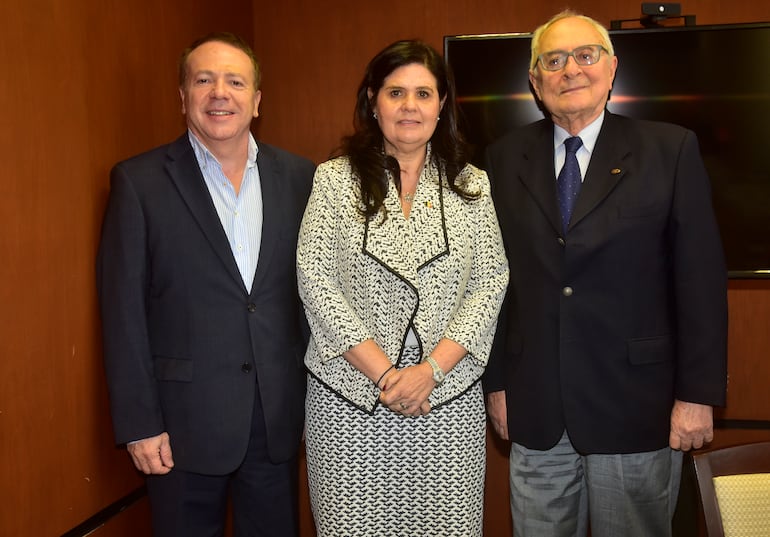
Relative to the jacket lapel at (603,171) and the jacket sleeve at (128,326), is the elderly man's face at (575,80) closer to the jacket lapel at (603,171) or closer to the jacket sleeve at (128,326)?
the jacket lapel at (603,171)

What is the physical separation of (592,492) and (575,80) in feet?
3.85

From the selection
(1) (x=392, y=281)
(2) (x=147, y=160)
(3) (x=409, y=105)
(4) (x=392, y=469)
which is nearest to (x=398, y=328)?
(1) (x=392, y=281)

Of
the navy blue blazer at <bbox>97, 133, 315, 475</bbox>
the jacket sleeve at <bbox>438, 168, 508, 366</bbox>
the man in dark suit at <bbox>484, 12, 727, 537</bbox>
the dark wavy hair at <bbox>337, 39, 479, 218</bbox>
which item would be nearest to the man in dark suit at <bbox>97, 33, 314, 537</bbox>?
the navy blue blazer at <bbox>97, 133, 315, 475</bbox>

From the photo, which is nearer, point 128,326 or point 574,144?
point 128,326

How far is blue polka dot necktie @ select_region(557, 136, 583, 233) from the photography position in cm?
218

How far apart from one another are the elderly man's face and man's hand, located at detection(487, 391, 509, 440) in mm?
833

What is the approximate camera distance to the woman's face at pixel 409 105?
213cm

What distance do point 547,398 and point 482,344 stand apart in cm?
27

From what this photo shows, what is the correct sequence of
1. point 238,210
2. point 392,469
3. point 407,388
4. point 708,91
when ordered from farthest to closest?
point 708,91 < point 238,210 < point 392,469 < point 407,388

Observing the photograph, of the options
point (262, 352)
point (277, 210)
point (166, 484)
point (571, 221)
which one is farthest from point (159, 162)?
point (571, 221)

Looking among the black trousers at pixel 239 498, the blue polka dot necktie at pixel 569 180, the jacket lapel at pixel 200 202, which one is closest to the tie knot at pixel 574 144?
the blue polka dot necktie at pixel 569 180

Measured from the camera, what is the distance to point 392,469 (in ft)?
6.86

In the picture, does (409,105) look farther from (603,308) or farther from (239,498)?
(239,498)

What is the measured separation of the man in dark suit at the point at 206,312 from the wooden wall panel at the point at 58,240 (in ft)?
0.37
